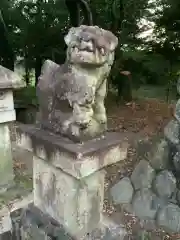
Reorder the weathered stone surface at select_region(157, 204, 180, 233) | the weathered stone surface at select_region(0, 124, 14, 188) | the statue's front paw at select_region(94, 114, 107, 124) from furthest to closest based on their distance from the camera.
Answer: the weathered stone surface at select_region(157, 204, 180, 233)
the weathered stone surface at select_region(0, 124, 14, 188)
the statue's front paw at select_region(94, 114, 107, 124)

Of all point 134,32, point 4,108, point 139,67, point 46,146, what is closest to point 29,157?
point 4,108

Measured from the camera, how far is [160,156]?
11.1ft

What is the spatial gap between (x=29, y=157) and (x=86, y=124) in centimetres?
270

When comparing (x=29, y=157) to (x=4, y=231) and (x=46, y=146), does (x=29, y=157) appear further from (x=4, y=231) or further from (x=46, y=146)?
(x=46, y=146)

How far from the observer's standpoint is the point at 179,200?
3170 mm

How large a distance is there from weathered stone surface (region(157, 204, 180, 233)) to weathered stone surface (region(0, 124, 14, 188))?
1658mm

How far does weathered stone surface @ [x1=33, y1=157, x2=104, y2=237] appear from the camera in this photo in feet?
5.81

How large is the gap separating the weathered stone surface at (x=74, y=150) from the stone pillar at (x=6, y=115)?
830 millimetres

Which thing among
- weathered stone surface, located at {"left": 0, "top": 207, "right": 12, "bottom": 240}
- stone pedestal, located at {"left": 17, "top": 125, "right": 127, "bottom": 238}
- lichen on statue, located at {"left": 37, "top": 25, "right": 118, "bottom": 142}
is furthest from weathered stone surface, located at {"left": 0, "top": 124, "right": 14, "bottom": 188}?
lichen on statue, located at {"left": 37, "top": 25, "right": 118, "bottom": 142}

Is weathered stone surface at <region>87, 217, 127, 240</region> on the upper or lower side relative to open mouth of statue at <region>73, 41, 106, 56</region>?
lower

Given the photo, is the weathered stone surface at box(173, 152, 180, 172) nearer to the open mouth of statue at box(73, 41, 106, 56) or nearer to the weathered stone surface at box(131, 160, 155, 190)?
the weathered stone surface at box(131, 160, 155, 190)

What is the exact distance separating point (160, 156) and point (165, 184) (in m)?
0.32

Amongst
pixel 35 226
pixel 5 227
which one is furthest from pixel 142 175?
pixel 35 226

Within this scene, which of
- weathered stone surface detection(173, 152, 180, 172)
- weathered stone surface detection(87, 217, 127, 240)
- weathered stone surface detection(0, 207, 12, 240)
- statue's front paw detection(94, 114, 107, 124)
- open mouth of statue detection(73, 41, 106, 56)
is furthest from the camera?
weathered stone surface detection(173, 152, 180, 172)
